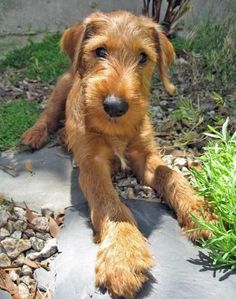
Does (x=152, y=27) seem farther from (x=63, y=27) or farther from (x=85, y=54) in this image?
(x=63, y=27)

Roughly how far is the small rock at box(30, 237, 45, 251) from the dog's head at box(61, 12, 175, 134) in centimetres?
74

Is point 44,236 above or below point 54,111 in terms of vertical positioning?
below

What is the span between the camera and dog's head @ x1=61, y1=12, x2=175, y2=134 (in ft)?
9.30

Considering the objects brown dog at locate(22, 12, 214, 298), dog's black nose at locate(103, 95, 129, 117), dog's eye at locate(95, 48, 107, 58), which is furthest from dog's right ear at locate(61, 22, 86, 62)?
dog's black nose at locate(103, 95, 129, 117)

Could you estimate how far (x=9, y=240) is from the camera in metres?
2.88

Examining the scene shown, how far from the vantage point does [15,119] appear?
4238 mm

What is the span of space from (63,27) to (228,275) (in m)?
4.22

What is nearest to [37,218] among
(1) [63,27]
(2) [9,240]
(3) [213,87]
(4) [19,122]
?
(2) [9,240]

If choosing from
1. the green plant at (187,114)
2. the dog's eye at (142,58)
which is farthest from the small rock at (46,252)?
the green plant at (187,114)

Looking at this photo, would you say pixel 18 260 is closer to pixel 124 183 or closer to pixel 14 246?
pixel 14 246

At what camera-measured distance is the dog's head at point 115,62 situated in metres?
2.84

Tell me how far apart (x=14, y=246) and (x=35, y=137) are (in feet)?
3.94

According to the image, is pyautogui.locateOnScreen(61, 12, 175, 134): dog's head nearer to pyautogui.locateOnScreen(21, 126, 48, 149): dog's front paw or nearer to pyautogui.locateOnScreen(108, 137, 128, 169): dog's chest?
pyautogui.locateOnScreen(108, 137, 128, 169): dog's chest

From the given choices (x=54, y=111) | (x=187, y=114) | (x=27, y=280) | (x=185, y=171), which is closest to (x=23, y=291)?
(x=27, y=280)
